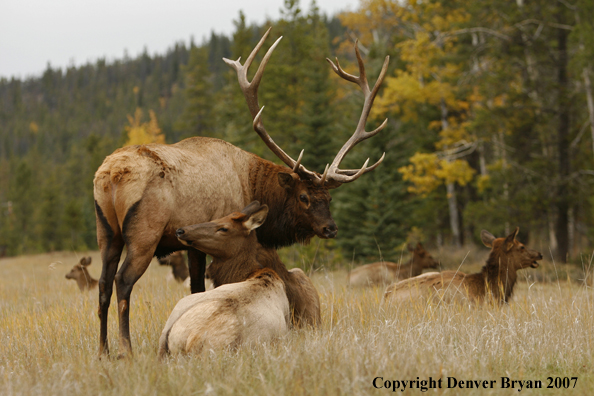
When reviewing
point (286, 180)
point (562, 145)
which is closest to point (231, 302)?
point (286, 180)

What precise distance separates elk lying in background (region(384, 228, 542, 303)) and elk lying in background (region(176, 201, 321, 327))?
132cm

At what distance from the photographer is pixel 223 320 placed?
153 inches

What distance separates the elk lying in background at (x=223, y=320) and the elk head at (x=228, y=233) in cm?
56

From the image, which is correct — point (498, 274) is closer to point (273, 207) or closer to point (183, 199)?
point (273, 207)

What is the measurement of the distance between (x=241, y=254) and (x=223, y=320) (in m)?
1.20

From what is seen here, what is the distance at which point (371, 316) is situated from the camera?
519 centimetres

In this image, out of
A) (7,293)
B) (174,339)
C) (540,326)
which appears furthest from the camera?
(7,293)

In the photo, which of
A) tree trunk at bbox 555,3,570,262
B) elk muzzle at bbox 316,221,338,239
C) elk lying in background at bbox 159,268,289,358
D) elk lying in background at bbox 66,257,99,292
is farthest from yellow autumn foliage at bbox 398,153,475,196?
elk lying in background at bbox 159,268,289,358

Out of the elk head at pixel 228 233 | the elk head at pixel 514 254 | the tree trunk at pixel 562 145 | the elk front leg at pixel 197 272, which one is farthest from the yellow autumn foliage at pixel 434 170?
the elk head at pixel 228 233

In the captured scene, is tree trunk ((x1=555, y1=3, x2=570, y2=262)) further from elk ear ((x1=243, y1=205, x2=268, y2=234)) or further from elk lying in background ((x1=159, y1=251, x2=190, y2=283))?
elk ear ((x1=243, y1=205, x2=268, y2=234))

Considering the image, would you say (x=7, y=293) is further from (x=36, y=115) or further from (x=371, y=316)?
(x=36, y=115)

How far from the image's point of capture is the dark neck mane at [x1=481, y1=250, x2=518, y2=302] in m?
6.68

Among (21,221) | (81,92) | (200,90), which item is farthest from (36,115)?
(200,90)

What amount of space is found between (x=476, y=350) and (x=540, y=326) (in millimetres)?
1087
